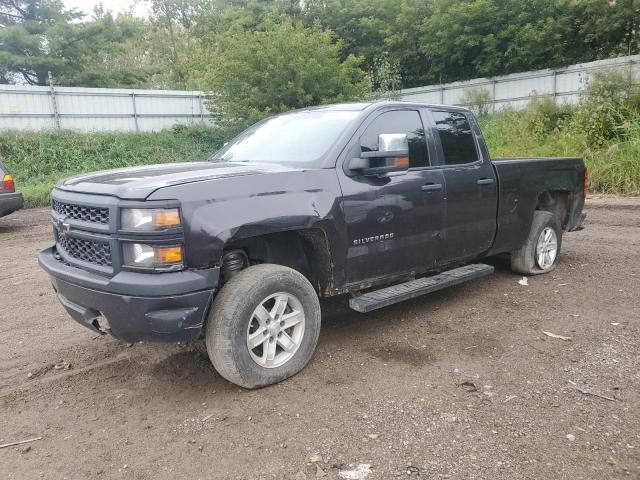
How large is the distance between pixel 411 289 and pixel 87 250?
244cm

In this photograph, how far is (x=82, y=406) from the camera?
3.37 meters

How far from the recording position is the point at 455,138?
5.03 metres

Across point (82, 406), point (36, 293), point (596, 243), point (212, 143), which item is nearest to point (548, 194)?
point (596, 243)

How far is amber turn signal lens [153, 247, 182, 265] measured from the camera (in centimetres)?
304

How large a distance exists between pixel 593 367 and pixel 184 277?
2822mm

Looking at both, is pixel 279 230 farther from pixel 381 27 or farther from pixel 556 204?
pixel 381 27

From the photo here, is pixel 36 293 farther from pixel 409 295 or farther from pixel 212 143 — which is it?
pixel 212 143

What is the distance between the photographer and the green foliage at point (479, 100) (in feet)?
72.4

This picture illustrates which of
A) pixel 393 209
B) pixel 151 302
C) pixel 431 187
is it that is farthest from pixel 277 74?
pixel 151 302

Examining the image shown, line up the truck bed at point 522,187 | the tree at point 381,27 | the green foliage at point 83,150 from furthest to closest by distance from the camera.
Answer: the tree at point 381,27 < the green foliage at point 83,150 < the truck bed at point 522,187

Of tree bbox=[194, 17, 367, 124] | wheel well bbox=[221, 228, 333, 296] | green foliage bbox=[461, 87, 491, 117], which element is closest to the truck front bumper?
wheel well bbox=[221, 228, 333, 296]

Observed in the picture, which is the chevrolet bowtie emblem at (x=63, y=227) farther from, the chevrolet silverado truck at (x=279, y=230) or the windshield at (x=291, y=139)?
the windshield at (x=291, y=139)

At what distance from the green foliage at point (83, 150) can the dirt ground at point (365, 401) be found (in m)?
12.7

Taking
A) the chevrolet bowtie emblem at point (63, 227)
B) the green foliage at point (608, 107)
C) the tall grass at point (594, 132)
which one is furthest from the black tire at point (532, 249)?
the green foliage at point (608, 107)
